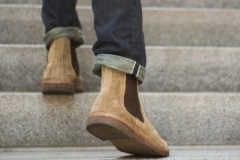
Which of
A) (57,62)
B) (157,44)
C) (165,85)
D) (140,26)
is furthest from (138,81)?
(157,44)

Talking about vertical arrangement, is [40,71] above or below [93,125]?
below

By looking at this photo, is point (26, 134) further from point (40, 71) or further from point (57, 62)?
point (40, 71)

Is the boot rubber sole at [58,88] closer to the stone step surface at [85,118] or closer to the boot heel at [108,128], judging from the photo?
the stone step surface at [85,118]

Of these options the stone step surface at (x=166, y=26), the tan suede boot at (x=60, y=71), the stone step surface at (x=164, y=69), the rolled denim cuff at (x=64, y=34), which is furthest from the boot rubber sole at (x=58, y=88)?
the stone step surface at (x=166, y=26)

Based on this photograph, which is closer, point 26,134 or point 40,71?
point 26,134

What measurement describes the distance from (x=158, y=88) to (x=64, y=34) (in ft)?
1.33

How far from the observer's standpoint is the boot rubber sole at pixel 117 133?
1.11m

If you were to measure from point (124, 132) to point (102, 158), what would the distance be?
15cm

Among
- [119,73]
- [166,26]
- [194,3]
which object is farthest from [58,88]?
[194,3]

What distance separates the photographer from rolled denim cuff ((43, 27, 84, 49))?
156 cm

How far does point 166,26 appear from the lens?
2137 mm

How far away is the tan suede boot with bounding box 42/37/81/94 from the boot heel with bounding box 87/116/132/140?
39 centimetres

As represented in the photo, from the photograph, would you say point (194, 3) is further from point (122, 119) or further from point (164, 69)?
point (122, 119)

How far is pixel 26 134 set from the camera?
1502mm
